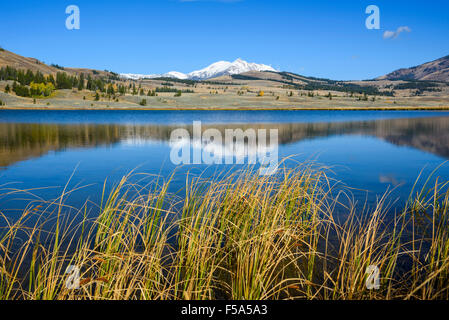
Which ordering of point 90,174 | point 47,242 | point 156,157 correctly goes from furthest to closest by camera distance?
point 156,157, point 90,174, point 47,242

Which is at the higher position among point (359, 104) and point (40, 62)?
point (40, 62)

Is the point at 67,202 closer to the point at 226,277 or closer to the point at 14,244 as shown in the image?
A: the point at 14,244

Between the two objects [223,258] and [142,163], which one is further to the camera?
[142,163]

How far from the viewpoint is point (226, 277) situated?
4.19 metres

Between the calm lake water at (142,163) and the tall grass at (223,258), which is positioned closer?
the tall grass at (223,258)

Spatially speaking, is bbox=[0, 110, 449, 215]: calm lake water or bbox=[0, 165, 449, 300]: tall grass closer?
bbox=[0, 165, 449, 300]: tall grass

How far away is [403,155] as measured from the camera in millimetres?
15422

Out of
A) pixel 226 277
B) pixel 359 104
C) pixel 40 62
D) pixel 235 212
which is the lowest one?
pixel 226 277
